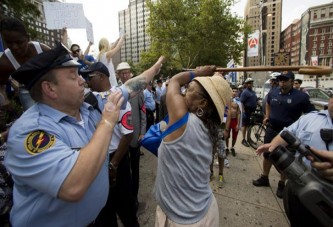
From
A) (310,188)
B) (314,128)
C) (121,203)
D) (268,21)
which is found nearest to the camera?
(310,188)

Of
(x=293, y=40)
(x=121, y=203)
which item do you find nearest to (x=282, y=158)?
(x=121, y=203)

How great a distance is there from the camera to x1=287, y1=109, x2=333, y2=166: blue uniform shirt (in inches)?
94.7

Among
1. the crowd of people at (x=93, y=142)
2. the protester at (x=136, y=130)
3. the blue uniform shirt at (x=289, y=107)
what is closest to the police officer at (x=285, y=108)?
the blue uniform shirt at (x=289, y=107)

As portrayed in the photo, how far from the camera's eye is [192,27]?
2138 cm

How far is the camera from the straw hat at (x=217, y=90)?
1572mm

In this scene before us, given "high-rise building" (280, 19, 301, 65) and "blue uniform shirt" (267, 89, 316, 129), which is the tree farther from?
"high-rise building" (280, 19, 301, 65)

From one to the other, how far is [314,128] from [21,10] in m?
6.77

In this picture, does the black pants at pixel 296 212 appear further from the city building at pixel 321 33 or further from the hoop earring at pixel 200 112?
the city building at pixel 321 33

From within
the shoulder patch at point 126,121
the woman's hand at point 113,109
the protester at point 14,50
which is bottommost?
the shoulder patch at point 126,121

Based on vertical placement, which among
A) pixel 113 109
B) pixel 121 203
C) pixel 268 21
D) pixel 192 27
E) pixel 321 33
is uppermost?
pixel 268 21

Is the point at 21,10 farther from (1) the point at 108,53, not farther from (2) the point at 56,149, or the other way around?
(2) the point at 56,149

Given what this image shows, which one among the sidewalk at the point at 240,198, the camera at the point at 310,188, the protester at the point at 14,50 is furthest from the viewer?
the sidewalk at the point at 240,198

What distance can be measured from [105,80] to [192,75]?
1.06 m

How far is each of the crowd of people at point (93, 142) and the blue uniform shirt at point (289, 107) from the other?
1847 mm
